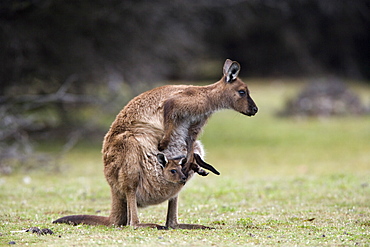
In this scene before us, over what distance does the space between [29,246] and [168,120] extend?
194 centimetres

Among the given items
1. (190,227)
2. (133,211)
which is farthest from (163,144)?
(190,227)

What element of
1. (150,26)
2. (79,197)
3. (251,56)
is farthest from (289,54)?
(79,197)

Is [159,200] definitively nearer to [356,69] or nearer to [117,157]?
[117,157]

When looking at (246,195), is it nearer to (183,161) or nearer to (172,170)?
(183,161)

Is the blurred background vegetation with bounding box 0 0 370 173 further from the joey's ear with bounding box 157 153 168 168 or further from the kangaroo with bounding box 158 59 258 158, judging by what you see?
the joey's ear with bounding box 157 153 168 168

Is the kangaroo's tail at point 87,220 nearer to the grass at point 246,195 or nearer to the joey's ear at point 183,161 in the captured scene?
the grass at point 246,195

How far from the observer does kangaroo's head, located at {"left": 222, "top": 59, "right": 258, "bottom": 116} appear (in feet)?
19.9

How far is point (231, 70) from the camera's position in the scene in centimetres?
601

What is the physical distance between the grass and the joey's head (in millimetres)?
527

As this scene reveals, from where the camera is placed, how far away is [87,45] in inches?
595

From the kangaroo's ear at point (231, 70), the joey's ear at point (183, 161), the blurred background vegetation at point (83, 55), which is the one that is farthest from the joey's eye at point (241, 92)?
the blurred background vegetation at point (83, 55)

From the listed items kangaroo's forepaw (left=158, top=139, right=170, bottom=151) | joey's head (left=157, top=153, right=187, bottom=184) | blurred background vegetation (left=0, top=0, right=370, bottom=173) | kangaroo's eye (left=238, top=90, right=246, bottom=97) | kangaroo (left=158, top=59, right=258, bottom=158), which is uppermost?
blurred background vegetation (left=0, top=0, right=370, bottom=173)

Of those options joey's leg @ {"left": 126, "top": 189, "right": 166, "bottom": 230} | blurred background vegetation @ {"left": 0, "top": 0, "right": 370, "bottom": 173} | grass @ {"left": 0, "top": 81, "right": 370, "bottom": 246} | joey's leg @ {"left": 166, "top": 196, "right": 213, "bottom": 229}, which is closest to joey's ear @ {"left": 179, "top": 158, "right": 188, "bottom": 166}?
joey's leg @ {"left": 166, "top": 196, "right": 213, "bottom": 229}

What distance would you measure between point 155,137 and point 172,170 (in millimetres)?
443
